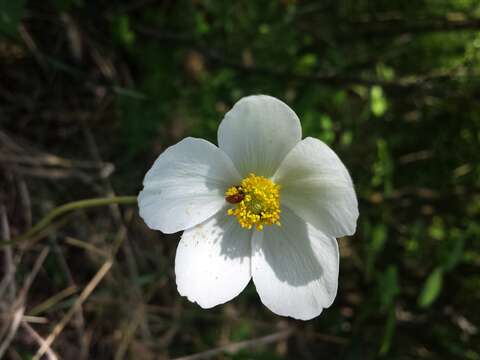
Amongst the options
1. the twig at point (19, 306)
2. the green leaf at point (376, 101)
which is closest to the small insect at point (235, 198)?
the green leaf at point (376, 101)

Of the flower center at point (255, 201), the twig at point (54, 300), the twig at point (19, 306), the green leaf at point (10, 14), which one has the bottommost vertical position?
the twig at point (54, 300)

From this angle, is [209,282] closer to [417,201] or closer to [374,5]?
[417,201]

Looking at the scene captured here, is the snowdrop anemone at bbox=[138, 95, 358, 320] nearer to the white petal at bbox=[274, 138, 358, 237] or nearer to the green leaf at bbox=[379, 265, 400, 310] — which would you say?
the white petal at bbox=[274, 138, 358, 237]

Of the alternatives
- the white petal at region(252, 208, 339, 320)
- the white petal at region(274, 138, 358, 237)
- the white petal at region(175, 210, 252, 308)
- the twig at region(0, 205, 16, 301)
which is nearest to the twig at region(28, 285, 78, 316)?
the twig at region(0, 205, 16, 301)

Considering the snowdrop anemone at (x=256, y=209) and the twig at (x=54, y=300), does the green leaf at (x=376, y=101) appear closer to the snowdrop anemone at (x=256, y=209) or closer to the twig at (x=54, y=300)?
the snowdrop anemone at (x=256, y=209)

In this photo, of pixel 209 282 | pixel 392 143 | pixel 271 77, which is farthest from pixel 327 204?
pixel 392 143

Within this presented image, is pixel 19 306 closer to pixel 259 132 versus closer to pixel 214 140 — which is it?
pixel 214 140
